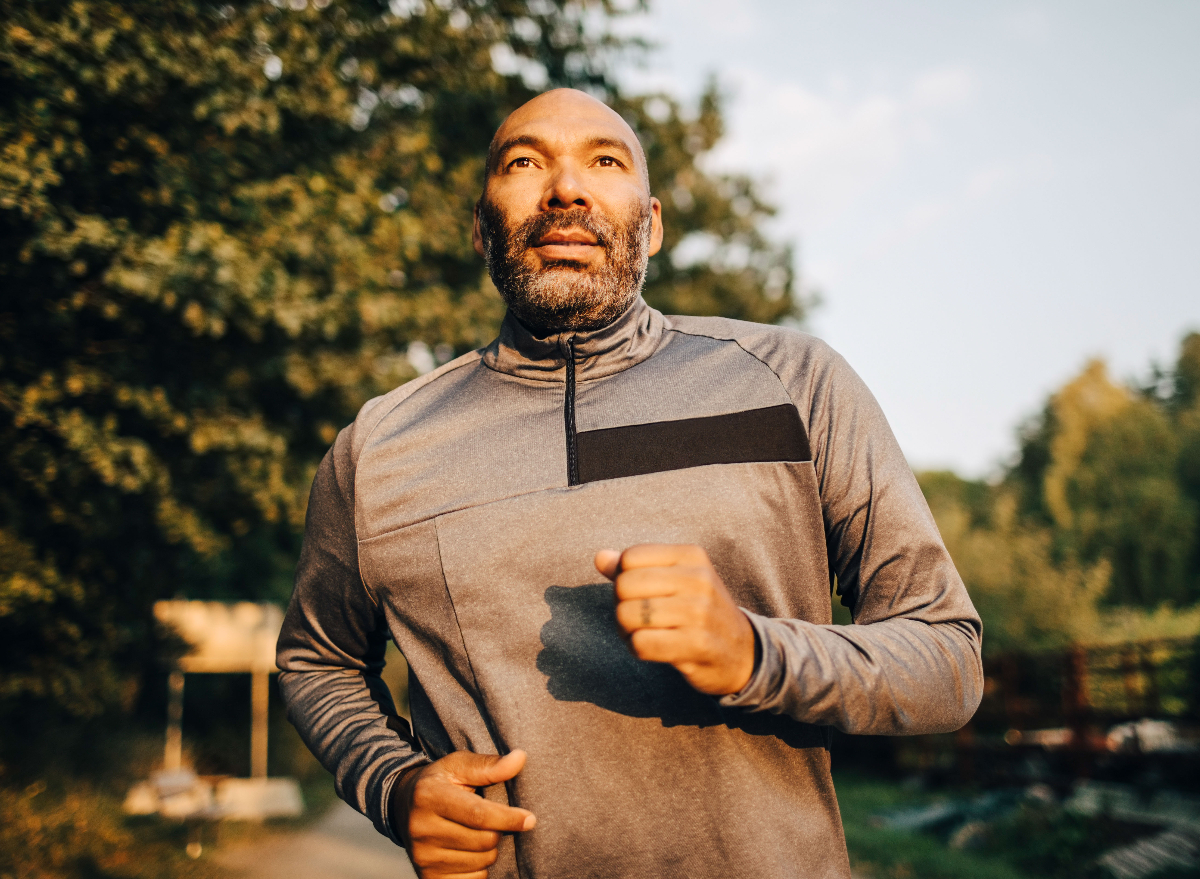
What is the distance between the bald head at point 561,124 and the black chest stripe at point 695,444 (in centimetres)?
56

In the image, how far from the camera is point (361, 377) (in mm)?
9398

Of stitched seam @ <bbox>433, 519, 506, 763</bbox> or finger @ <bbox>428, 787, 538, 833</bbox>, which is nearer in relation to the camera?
finger @ <bbox>428, 787, 538, 833</bbox>

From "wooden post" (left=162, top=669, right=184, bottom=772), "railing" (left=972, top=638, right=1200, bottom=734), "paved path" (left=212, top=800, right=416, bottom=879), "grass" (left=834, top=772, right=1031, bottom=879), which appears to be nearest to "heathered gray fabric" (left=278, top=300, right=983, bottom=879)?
"grass" (left=834, top=772, right=1031, bottom=879)

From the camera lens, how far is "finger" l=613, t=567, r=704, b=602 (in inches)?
45.9

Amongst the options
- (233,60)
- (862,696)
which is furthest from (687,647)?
(233,60)

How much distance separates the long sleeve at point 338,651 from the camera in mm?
1804

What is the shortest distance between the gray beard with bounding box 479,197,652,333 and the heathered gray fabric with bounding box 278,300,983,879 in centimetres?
5

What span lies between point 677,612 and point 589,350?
0.80 metres

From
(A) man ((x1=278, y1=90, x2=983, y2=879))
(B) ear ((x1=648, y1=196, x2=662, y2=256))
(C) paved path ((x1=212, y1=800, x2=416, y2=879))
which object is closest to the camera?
(A) man ((x1=278, y1=90, x2=983, y2=879))

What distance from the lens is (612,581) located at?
1.39 meters

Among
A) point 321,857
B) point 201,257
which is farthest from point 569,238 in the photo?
point 321,857

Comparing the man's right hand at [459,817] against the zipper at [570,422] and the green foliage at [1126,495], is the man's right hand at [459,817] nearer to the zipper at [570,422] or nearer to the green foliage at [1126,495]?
the zipper at [570,422]

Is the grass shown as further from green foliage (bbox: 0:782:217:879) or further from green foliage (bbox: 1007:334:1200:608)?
green foliage (bbox: 1007:334:1200:608)

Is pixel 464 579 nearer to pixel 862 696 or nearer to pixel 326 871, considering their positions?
pixel 862 696
